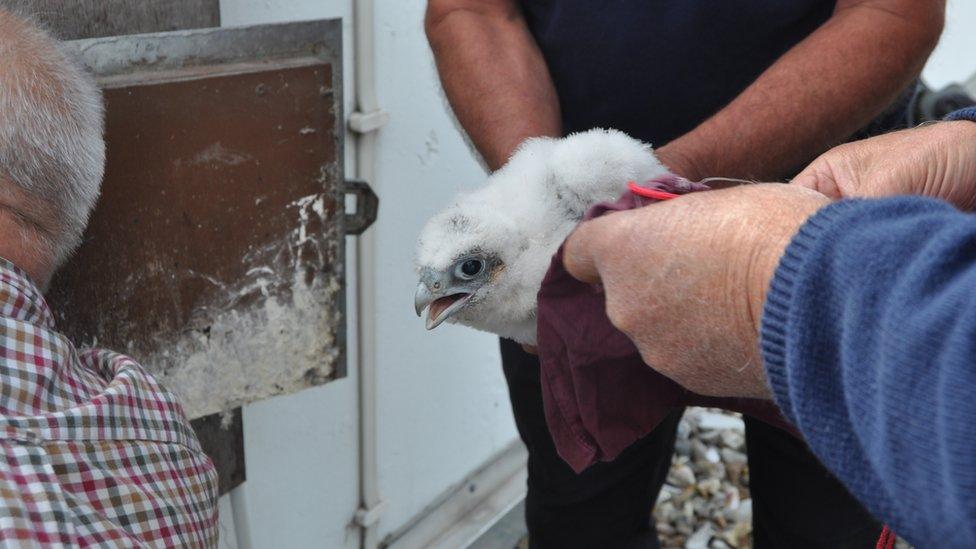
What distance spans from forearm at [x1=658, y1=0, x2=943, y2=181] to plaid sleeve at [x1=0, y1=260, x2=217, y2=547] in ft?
3.01

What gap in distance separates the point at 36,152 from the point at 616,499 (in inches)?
56.0

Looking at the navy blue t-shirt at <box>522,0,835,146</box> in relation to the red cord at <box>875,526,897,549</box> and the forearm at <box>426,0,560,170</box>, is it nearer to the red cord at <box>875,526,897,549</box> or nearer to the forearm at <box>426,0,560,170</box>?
the forearm at <box>426,0,560,170</box>

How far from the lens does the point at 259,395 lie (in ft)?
6.47

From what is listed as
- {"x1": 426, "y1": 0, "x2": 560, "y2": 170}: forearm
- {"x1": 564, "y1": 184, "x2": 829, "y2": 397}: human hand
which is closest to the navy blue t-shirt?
{"x1": 426, "y1": 0, "x2": 560, "y2": 170}: forearm

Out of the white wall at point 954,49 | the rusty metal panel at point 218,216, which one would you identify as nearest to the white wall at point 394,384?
the rusty metal panel at point 218,216

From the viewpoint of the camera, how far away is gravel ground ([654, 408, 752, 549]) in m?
3.19

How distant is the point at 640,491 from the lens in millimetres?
2166

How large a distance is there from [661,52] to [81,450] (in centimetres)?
120

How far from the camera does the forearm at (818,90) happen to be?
1588 millimetres

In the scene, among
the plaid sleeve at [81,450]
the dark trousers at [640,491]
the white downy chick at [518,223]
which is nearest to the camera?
the plaid sleeve at [81,450]

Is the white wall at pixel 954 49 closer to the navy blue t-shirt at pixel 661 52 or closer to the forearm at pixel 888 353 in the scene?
the navy blue t-shirt at pixel 661 52

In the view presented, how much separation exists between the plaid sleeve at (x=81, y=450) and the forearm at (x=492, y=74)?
0.74m

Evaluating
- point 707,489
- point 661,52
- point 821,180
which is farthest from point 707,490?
point 821,180

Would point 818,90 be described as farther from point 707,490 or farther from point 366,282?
point 707,490
